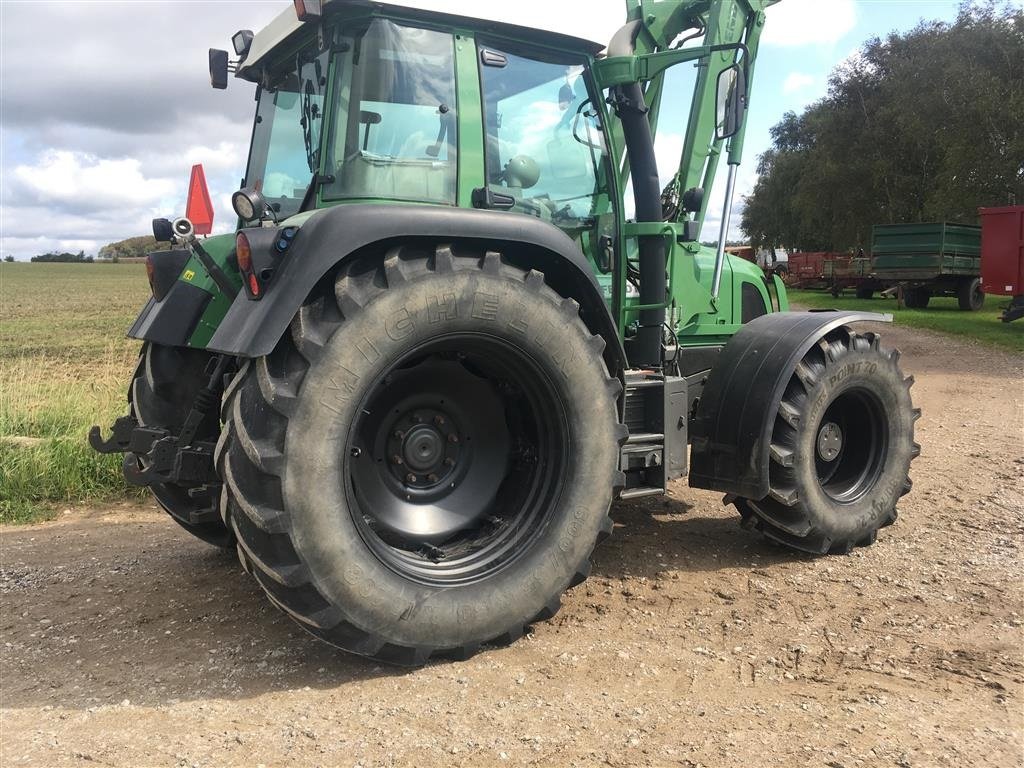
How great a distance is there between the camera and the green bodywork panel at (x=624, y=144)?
3.53m

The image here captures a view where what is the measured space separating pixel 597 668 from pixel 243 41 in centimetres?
355

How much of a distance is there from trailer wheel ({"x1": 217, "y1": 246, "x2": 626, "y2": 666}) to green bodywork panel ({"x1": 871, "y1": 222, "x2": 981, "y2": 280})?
21.2 m

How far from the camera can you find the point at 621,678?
3.10 metres

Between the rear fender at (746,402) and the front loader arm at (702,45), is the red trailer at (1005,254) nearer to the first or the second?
the front loader arm at (702,45)

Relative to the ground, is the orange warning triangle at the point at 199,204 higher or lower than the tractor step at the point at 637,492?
higher

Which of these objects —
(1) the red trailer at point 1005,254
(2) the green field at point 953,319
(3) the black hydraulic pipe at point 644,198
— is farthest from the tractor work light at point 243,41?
(1) the red trailer at point 1005,254

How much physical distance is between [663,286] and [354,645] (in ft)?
7.96

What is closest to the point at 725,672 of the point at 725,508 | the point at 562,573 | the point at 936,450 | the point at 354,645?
the point at 562,573

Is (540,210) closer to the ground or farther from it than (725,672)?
farther from it

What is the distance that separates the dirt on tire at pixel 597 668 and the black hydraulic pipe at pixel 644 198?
1175 millimetres

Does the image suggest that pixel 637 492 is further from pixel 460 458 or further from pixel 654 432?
pixel 460 458

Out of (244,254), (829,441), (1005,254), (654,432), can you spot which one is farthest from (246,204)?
(1005,254)

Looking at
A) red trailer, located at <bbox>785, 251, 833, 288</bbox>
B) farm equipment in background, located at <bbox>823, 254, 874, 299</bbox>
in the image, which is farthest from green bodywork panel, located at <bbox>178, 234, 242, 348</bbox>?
red trailer, located at <bbox>785, 251, 833, 288</bbox>

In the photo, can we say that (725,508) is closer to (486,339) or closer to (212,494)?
(486,339)
